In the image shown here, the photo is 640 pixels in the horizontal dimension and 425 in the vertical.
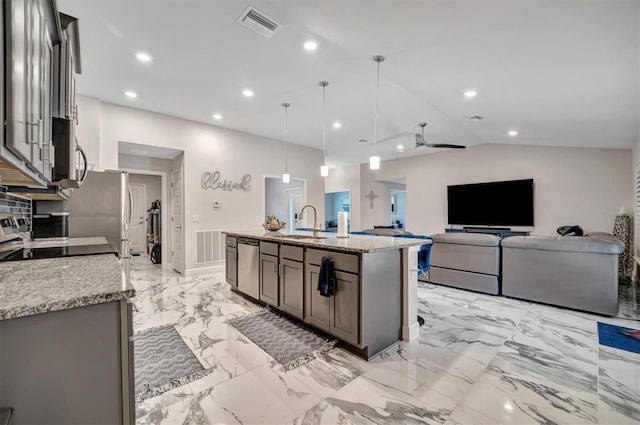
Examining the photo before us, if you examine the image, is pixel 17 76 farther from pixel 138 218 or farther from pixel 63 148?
pixel 138 218

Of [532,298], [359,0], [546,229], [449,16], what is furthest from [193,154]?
[546,229]

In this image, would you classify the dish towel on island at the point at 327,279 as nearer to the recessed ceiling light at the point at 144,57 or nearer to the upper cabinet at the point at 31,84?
the upper cabinet at the point at 31,84

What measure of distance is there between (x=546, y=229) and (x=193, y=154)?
7.14m

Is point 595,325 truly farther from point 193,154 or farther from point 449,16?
point 193,154

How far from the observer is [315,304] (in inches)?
105

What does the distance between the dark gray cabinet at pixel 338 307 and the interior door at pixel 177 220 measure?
3.58 metres

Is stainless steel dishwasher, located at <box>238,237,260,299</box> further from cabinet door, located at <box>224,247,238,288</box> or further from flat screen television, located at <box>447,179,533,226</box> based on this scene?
flat screen television, located at <box>447,179,533,226</box>

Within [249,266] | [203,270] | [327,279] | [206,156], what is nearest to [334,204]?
[206,156]

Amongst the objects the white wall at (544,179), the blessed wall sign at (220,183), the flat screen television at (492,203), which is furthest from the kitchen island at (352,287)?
the white wall at (544,179)

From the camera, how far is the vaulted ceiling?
2.11 meters

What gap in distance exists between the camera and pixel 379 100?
164 inches

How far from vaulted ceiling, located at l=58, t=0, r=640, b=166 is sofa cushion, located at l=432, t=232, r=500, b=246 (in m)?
1.73

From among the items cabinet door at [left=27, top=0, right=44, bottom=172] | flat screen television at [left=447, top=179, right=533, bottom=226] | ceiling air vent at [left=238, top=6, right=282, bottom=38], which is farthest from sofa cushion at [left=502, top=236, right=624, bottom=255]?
cabinet door at [left=27, top=0, right=44, bottom=172]

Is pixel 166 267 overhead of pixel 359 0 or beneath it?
beneath
